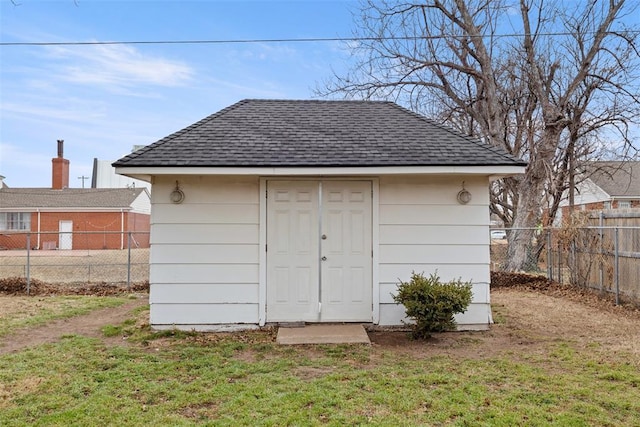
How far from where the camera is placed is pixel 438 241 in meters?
6.53

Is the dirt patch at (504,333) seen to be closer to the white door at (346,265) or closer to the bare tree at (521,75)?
the white door at (346,265)

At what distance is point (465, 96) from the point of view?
16531 mm

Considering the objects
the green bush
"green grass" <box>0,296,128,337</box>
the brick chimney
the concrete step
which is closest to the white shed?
the concrete step

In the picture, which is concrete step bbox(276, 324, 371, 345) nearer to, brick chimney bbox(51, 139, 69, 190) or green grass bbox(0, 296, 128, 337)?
green grass bbox(0, 296, 128, 337)

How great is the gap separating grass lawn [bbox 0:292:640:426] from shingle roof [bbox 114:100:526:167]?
2.48 metres

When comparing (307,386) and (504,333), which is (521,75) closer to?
(504,333)

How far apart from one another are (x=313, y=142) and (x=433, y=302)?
9.63 ft

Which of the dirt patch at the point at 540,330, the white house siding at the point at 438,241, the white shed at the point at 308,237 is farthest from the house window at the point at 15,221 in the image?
the dirt patch at the point at 540,330

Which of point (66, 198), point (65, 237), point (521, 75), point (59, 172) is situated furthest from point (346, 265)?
point (59, 172)

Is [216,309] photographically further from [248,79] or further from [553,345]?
[248,79]

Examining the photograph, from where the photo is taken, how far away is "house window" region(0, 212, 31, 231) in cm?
2712

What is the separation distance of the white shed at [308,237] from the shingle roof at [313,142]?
0.05 m

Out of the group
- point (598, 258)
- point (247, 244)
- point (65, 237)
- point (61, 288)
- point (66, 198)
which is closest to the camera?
point (247, 244)

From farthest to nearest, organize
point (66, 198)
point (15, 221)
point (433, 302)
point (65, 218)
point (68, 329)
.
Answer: point (66, 198)
point (15, 221)
point (65, 218)
point (68, 329)
point (433, 302)
